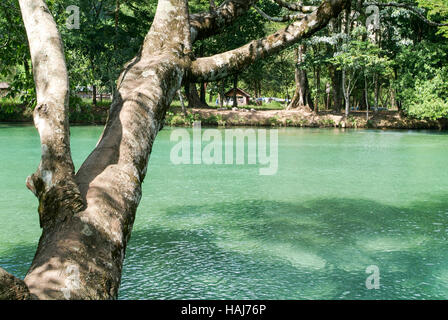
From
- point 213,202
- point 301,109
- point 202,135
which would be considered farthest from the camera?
point 301,109

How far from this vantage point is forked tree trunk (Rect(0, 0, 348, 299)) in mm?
1836

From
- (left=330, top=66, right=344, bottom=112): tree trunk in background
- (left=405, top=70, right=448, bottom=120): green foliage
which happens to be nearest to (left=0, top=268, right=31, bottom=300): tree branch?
(left=405, top=70, right=448, bottom=120): green foliage

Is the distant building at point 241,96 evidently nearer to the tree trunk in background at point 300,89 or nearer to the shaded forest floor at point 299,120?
the tree trunk in background at point 300,89

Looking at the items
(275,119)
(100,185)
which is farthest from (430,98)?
(100,185)

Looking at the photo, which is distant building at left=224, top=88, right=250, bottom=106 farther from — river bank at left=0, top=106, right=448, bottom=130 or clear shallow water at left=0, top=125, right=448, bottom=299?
clear shallow water at left=0, top=125, right=448, bottom=299

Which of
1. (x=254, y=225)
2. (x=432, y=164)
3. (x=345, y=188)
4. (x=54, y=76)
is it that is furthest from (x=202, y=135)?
(x=54, y=76)

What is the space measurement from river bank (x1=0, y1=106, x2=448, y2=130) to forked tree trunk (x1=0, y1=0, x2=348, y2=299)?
1139 inches

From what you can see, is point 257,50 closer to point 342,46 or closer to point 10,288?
point 10,288

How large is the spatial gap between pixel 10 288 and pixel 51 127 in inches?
31.9

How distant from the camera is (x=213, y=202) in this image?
34.1 ft

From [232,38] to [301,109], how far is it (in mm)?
6817

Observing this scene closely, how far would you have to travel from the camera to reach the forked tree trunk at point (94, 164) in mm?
1836

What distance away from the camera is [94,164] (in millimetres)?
2248
